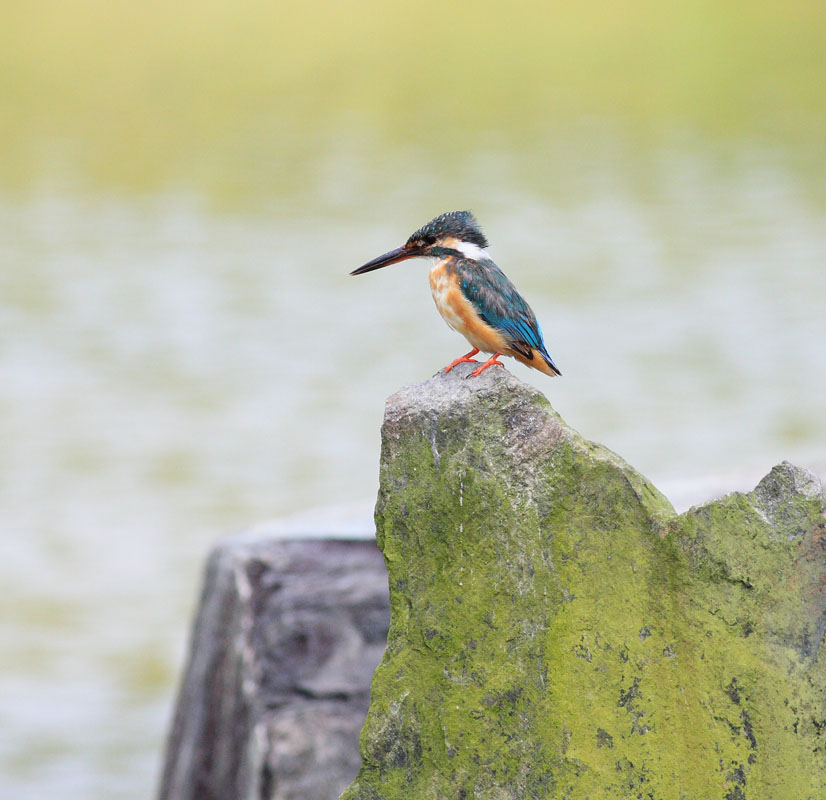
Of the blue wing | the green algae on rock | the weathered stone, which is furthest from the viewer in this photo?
the weathered stone

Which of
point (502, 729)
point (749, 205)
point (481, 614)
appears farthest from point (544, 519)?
point (749, 205)

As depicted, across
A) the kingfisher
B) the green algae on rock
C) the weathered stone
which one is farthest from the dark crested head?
the weathered stone

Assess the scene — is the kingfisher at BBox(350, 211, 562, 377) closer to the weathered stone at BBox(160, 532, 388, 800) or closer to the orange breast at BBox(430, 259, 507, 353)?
the orange breast at BBox(430, 259, 507, 353)

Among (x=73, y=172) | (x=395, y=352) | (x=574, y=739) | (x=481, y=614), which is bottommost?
(x=574, y=739)

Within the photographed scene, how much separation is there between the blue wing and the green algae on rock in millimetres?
119

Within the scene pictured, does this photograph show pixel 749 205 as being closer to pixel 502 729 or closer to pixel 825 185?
pixel 825 185

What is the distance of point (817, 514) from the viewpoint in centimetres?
166

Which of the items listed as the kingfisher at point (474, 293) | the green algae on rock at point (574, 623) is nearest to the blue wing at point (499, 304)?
the kingfisher at point (474, 293)

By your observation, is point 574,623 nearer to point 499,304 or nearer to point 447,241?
point 499,304

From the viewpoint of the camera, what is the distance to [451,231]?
188 cm

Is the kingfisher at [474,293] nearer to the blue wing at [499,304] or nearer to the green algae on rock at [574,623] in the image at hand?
the blue wing at [499,304]

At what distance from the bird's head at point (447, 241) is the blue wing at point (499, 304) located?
0.02 metres

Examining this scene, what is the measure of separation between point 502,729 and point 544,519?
25 centimetres

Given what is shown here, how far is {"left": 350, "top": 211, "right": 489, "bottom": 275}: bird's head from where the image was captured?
1.87 m
